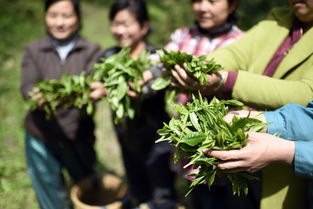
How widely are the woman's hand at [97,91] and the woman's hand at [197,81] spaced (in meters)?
0.61

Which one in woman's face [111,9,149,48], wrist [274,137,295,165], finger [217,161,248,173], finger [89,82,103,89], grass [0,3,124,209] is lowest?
grass [0,3,124,209]

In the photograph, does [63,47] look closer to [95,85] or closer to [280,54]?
[95,85]

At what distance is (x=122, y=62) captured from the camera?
2.26 metres

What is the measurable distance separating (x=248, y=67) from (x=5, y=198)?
2.46 meters

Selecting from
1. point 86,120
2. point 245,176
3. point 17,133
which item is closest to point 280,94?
point 245,176

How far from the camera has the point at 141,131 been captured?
2844 mm

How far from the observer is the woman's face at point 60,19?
2645 millimetres

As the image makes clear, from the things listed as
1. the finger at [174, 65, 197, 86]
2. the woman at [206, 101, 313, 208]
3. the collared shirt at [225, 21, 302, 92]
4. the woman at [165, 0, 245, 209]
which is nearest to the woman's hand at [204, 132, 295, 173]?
the woman at [206, 101, 313, 208]

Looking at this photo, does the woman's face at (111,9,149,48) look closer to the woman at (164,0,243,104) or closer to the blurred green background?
the woman at (164,0,243,104)

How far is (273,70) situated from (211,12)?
66 cm

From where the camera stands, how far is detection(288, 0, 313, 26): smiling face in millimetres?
1641

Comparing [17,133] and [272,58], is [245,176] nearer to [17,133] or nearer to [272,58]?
[272,58]

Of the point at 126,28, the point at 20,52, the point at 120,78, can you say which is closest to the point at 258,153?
the point at 120,78

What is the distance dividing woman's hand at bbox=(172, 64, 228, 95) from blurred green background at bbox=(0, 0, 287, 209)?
6.64ft
